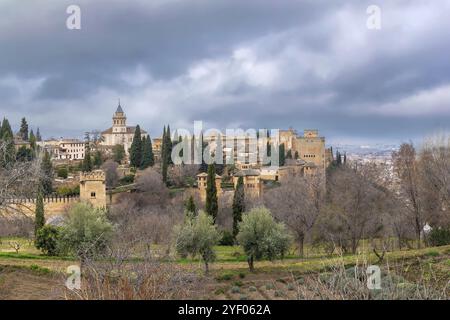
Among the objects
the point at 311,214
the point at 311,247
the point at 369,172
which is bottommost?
the point at 311,247

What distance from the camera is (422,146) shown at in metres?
28.7

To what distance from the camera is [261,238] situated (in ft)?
60.7

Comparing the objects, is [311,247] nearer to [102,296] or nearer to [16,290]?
[16,290]

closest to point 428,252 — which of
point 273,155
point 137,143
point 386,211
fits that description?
point 386,211

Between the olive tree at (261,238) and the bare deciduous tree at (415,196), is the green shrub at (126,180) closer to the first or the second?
the bare deciduous tree at (415,196)

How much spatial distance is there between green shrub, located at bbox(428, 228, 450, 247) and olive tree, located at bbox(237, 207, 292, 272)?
792 cm

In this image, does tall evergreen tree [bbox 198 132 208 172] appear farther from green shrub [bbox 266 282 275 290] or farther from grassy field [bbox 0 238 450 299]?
green shrub [bbox 266 282 275 290]

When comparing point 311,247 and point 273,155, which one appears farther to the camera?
point 273,155

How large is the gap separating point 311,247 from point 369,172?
7.23m

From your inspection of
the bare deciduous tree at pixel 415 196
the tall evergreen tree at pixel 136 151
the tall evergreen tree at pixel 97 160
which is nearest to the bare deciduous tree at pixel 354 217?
the bare deciduous tree at pixel 415 196

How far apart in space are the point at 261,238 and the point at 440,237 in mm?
9203

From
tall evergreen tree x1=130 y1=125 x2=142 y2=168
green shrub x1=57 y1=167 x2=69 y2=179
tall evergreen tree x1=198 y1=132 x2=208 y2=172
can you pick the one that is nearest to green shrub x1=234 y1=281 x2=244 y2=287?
green shrub x1=57 y1=167 x2=69 y2=179

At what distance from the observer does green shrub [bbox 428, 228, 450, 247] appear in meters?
21.9
